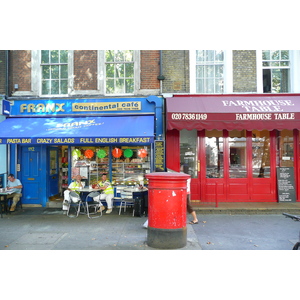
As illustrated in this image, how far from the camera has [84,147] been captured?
385 inches

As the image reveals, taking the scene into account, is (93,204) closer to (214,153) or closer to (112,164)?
(112,164)

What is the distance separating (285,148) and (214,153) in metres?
2.72

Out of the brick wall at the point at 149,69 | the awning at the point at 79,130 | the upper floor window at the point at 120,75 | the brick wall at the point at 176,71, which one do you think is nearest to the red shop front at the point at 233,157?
the brick wall at the point at 176,71

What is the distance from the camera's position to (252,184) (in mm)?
9281

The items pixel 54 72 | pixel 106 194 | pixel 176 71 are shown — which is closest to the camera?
pixel 106 194

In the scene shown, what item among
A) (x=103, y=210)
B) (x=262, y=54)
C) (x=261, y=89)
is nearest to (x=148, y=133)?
(x=103, y=210)

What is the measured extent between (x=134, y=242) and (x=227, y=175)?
5103 millimetres

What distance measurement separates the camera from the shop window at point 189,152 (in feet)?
30.9

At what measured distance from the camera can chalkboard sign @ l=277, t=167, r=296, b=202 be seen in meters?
9.10

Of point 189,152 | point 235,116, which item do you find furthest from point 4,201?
point 235,116

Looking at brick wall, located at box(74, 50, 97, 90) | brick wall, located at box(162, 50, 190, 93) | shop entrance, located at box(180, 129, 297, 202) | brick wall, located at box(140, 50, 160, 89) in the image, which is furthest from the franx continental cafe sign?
shop entrance, located at box(180, 129, 297, 202)

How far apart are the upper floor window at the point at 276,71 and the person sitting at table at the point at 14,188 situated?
1002 centimetres

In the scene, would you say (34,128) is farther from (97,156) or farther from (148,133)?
(148,133)

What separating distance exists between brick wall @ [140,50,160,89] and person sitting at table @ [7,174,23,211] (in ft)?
19.2
